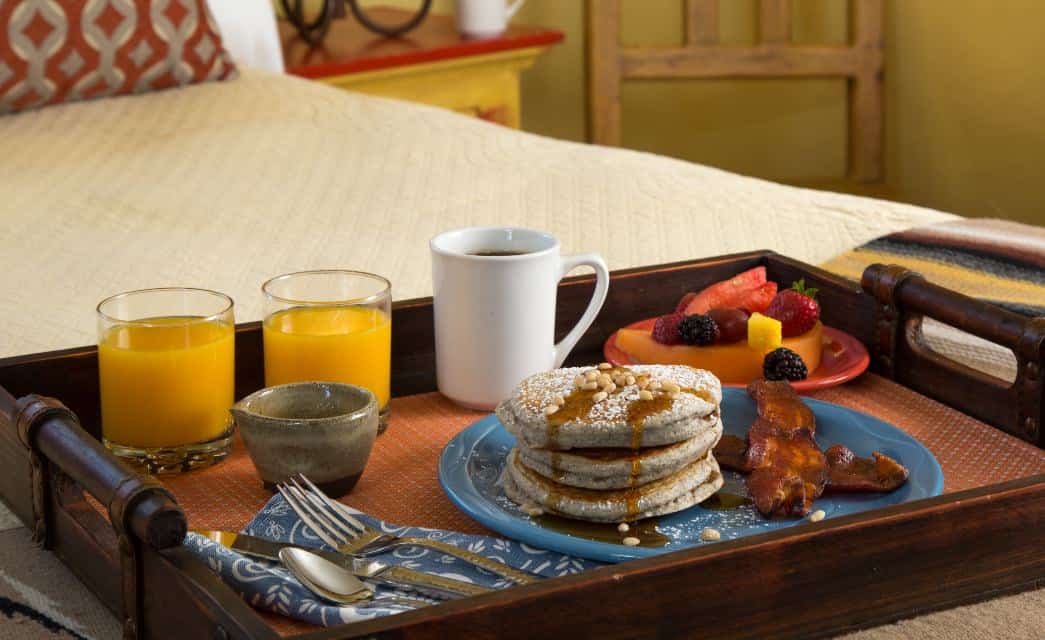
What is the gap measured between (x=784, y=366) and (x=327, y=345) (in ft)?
1.26

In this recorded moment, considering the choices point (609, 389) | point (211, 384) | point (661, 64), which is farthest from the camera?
point (661, 64)

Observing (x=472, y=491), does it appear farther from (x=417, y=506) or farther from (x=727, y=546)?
(x=727, y=546)

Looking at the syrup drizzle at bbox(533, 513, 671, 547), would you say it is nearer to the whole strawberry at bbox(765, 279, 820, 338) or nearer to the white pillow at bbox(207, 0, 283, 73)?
the whole strawberry at bbox(765, 279, 820, 338)

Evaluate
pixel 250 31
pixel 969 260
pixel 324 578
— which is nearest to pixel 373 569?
pixel 324 578

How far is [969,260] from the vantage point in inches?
63.4

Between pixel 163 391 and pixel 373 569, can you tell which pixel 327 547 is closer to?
pixel 373 569

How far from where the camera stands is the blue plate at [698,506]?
86 cm

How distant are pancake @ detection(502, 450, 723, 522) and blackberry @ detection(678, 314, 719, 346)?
0.89 feet

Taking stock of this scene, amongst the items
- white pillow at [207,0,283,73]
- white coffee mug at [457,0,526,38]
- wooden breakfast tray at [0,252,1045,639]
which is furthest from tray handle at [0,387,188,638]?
white coffee mug at [457,0,526,38]

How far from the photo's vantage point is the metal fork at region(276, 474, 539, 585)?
820 mm

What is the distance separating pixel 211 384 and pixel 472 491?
9.3 inches

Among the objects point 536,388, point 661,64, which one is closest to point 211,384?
point 536,388

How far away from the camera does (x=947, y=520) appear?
82cm

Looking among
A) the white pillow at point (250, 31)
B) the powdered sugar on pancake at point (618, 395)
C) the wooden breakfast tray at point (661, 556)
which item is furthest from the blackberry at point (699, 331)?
the white pillow at point (250, 31)
